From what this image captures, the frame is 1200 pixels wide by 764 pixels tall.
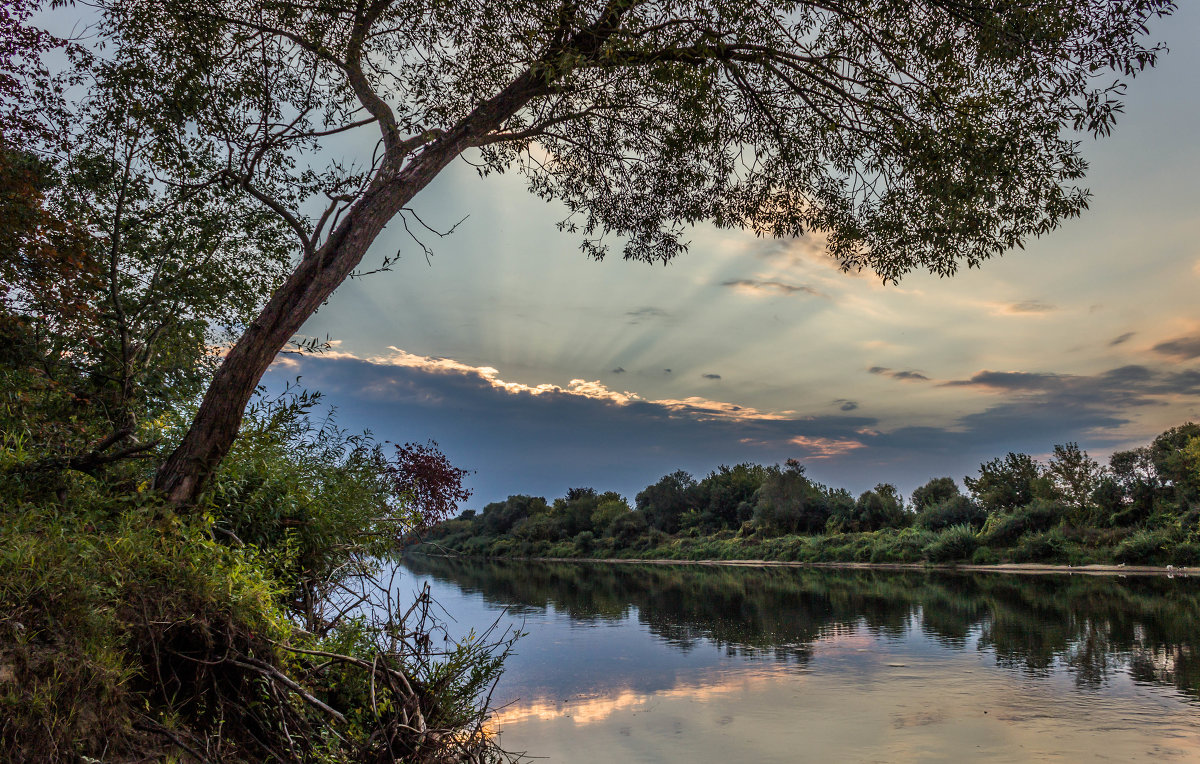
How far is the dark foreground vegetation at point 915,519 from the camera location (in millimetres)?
27688

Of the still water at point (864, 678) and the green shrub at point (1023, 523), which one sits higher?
the green shrub at point (1023, 523)

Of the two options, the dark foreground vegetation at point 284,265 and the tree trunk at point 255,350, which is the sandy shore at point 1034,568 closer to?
the dark foreground vegetation at point 284,265

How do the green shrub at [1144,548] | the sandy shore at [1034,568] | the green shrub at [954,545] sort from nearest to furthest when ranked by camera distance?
the sandy shore at [1034,568], the green shrub at [1144,548], the green shrub at [954,545]

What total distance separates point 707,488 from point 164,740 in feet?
190

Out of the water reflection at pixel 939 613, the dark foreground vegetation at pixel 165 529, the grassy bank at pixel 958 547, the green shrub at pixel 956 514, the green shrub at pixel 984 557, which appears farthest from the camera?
the green shrub at pixel 956 514

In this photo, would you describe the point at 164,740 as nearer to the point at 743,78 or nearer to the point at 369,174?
the point at 369,174

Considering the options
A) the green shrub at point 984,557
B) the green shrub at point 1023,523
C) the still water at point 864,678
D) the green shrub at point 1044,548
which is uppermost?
the green shrub at point 1023,523

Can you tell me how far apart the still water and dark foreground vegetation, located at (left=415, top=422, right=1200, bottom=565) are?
3.43 metres

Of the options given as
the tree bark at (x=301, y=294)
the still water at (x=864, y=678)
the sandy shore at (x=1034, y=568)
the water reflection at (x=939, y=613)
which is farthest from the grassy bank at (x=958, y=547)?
the tree bark at (x=301, y=294)

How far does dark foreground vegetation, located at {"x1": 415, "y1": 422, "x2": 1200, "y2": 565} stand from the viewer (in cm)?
2769

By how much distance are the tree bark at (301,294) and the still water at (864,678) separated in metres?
4.71

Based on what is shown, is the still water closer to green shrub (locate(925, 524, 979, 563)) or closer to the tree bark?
the tree bark

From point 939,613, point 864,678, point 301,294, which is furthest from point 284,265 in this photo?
point 939,613

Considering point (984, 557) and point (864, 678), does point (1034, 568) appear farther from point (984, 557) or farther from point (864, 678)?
point (864, 678)
